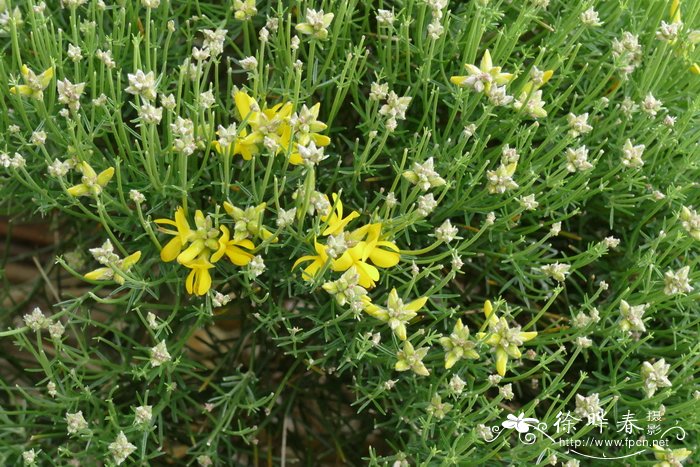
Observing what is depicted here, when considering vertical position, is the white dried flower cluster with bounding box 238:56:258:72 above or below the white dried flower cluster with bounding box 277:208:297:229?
above

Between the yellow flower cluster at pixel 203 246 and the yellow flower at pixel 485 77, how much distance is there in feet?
1.10

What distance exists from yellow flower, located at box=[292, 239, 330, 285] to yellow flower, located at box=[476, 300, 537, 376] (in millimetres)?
231

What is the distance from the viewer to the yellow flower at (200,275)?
1124 millimetres

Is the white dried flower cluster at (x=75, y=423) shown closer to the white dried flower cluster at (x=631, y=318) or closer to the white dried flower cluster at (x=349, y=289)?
the white dried flower cluster at (x=349, y=289)

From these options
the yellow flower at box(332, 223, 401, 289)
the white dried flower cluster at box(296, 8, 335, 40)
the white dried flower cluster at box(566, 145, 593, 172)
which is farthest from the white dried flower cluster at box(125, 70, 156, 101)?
the white dried flower cluster at box(566, 145, 593, 172)

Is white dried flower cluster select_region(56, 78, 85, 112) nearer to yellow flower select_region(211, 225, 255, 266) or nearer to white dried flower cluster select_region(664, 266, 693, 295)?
yellow flower select_region(211, 225, 255, 266)

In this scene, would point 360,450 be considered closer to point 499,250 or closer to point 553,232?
point 499,250

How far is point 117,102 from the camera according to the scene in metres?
1.13

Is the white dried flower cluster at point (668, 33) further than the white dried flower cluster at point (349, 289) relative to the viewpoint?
Yes

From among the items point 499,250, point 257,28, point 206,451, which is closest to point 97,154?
point 257,28

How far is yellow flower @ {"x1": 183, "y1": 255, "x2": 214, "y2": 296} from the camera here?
1124 millimetres

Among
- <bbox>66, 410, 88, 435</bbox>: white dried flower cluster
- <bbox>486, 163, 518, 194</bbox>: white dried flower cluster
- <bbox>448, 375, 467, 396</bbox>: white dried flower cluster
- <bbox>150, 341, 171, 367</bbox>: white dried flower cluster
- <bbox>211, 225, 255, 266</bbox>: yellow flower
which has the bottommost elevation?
<bbox>66, 410, 88, 435</bbox>: white dried flower cluster

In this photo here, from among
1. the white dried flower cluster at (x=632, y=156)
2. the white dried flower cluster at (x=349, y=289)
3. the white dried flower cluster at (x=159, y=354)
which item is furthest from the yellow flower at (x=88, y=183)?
the white dried flower cluster at (x=632, y=156)

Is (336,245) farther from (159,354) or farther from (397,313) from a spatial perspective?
(159,354)
